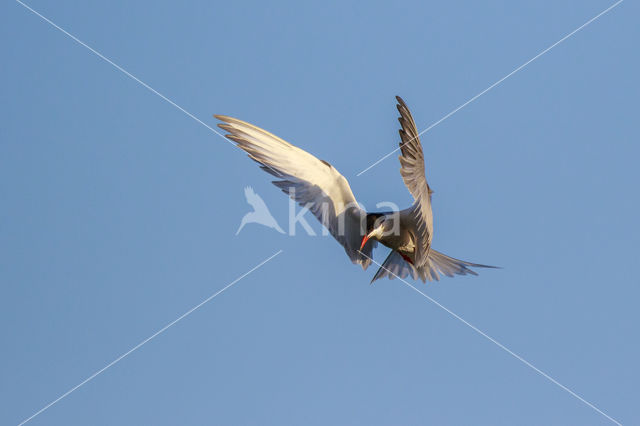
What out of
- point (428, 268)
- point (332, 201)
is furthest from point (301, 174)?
point (428, 268)

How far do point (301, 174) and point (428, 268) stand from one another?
2.35 meters

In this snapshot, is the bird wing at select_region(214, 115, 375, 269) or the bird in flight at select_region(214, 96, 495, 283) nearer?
the bird in flight at select_region(214, 96, 495, 283)

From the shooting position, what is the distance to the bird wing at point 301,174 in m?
12.0

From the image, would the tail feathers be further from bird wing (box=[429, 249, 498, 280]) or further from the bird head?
the bird head

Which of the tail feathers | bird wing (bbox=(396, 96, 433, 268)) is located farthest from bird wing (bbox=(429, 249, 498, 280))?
bird wing (bbox=(396, 96, 433, 268))

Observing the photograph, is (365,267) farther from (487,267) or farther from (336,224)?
(487,267)

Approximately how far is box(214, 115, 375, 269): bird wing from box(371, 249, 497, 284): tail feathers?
3.00 ft

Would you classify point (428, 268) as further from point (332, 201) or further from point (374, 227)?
point (332, 201)

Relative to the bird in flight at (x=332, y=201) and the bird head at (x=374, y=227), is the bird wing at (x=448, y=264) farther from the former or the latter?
the bird head at (x=374, y=227)

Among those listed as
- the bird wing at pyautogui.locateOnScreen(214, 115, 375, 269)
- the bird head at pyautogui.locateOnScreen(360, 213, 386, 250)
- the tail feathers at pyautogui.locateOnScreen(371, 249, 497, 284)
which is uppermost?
the bird wing at pyautogui.locateOnScreen(214, 115, 375, 269)

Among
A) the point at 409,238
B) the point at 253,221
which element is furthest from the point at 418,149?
the point at 253,221

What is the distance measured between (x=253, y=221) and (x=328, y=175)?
2094 mm

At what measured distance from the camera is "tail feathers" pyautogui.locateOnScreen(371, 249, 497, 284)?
12.7 m

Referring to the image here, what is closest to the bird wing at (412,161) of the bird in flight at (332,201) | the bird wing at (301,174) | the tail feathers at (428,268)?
the bird in flight at (332,201)
